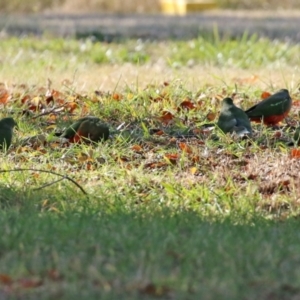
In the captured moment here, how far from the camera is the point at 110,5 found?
69.1ft

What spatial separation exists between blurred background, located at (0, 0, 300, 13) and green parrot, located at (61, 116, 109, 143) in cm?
1375

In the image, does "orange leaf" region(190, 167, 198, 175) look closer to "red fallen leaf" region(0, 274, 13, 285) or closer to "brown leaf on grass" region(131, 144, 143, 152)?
"brown leaf on grass" region(131, 144, 143, 152)

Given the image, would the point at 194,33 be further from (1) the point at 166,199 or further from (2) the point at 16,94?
(1) the point at 166,199

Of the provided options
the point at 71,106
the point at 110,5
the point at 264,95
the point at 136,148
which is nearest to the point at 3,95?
the point at 71,106

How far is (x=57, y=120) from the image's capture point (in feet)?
24.0

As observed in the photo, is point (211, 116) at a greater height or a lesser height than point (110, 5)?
greater

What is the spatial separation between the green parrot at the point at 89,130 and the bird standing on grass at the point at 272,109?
3.70ft

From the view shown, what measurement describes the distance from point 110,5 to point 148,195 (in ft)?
51.4

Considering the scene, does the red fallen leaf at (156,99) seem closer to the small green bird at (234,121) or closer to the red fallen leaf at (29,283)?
the small green bird at (234,121)

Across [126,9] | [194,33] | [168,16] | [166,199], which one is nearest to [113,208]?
[166,199]

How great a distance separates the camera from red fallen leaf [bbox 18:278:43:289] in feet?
12.7

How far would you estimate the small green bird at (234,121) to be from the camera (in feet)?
22.0

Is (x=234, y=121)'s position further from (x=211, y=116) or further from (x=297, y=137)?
(x=211, y=116)

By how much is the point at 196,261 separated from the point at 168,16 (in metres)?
14.8
